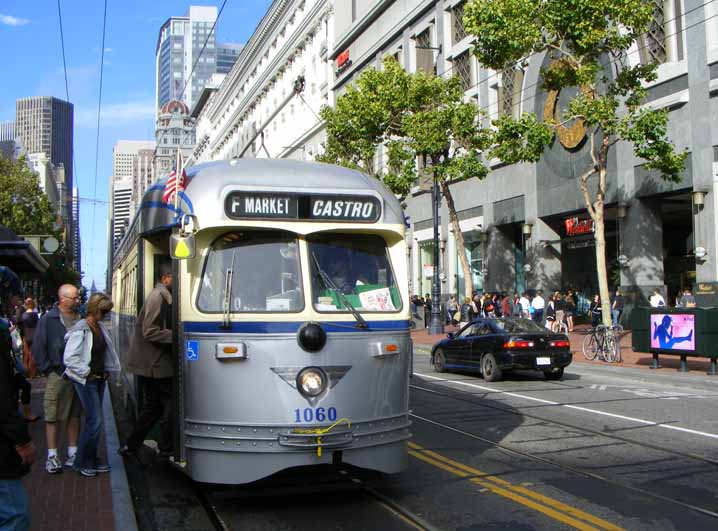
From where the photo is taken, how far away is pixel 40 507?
6.73 metres

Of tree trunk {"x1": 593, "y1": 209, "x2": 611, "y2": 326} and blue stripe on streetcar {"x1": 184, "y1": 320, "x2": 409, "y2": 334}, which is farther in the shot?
tree trunk {"x1": 593, "y1": 209, "x2": 611, "y2": 326}

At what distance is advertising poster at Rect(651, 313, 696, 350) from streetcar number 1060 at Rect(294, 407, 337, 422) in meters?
13.3

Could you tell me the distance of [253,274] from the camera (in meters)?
6.92

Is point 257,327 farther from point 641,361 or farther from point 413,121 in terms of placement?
point 413,121

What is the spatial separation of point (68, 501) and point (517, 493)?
3.98 metres

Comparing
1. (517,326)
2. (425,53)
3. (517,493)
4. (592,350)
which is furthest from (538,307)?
(517,493)

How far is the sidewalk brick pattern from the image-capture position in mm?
6195

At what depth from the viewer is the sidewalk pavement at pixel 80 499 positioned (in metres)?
6.21

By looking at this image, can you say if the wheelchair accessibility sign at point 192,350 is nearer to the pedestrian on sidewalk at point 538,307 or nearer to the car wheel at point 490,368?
the car wheel at point 490,368

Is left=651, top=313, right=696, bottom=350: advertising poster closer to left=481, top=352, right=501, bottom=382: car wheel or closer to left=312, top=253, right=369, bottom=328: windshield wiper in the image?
left=481, top=352, right=501, bottom=382: car wheel

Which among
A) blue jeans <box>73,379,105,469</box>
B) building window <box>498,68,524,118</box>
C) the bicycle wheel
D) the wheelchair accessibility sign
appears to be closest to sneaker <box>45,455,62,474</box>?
blue jeans <box>73,379,105,469</box>

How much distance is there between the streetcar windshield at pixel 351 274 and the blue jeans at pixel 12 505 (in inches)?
123

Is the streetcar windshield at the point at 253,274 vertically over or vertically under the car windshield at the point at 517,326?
over

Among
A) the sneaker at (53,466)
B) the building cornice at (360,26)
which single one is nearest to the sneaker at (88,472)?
the sneaker at (53,466)
